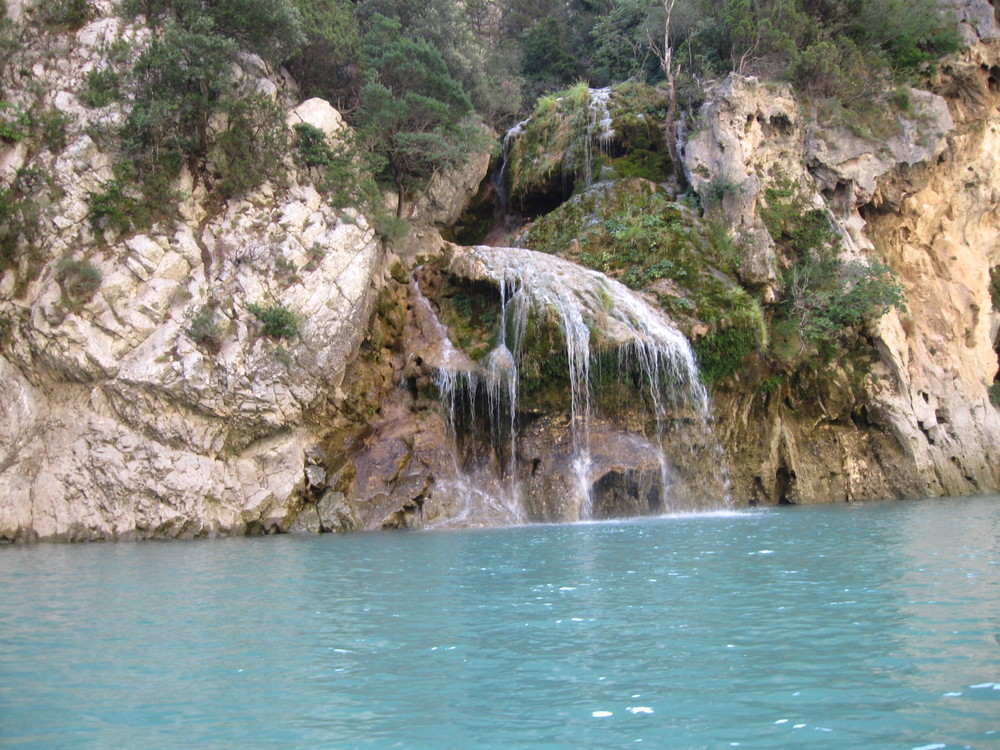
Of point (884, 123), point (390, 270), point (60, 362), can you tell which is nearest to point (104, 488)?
point (60, 362)

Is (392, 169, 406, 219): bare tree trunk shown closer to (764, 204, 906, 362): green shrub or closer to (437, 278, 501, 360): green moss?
(437, 278, 501, 360): green moss

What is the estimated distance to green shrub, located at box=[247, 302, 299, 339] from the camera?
1592cm

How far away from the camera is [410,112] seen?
2122 cm

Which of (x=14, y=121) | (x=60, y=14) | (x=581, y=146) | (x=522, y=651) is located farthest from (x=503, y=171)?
(x=522, y=651)

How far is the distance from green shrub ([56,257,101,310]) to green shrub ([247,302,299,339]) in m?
2.93

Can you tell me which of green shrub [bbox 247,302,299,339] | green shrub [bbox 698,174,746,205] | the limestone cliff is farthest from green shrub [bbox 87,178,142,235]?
green shrub [bbox 698,174,746,205]

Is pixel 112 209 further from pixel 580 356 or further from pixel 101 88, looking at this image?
pixel 580 356

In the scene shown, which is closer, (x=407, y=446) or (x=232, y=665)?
(x=232, y=665)

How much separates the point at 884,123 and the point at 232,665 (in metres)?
22.8

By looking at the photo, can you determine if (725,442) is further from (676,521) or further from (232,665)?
(232,665)

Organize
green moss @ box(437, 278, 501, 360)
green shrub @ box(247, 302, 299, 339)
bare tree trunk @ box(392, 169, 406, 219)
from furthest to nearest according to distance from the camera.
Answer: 1. bare tree trunk @ box(392, 169, 406, 219)
2. green moss @ box(437, 278, 501, 360)
3. green shrub @ box(247, 302, 299, 339)

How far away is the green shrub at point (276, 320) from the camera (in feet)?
52.2

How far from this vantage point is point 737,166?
810 inches

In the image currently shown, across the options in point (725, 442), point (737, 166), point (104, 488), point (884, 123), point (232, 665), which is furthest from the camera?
point (884, 123)
